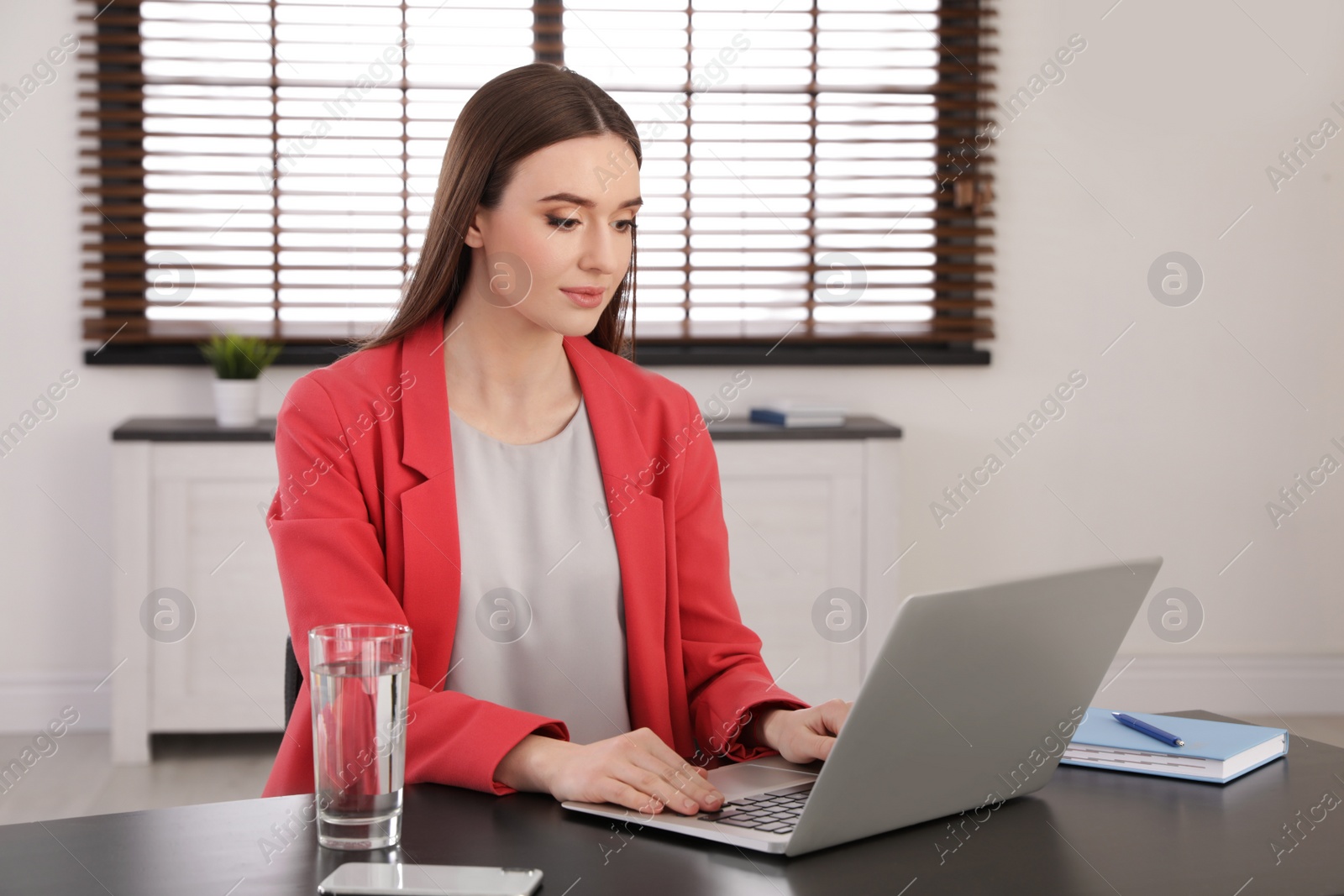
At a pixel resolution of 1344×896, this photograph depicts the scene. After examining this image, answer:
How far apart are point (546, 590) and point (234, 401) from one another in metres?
1.94

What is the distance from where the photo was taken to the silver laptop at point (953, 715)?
0.84 m

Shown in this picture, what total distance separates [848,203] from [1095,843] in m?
2.74

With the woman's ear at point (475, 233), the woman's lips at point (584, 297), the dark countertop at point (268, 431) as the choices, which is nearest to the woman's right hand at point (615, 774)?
the woman's lips at point (584, 297)

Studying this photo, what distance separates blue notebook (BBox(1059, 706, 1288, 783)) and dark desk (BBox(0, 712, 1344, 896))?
0.22 feet

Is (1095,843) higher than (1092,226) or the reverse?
the reverse

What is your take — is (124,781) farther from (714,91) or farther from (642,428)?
(714,91)

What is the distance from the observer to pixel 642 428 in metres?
1.59

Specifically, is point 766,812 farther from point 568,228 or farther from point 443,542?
point 568,228

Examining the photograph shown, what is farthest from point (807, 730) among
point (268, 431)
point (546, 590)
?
point (268, 431)

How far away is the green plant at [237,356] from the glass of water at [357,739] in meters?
2.47

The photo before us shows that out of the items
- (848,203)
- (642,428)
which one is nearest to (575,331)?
(642,428)

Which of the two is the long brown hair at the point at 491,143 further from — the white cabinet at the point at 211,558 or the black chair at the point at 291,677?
the white cabinet at the point at 211,558

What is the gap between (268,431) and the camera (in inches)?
121

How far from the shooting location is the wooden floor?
2791mm
